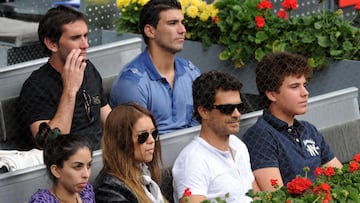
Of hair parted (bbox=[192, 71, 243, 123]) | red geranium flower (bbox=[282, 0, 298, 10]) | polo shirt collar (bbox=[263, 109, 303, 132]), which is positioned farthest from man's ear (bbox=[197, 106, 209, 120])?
red geranium flower (bbox=[282, 0, 298, 10])

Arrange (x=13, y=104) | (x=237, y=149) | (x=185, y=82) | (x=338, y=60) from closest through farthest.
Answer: (x=237, y=149) < (x=13, y=104) < (x=185, y=82) < (x=338, y=60)

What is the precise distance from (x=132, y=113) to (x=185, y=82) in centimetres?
125

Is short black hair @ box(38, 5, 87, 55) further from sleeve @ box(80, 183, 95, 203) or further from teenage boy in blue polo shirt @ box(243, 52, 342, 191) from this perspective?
sleeve @ box(80, 183, 95, 203)

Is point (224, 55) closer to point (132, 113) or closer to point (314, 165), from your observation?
point (314, 165)

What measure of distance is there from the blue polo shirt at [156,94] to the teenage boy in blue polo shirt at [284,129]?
0.47 meters

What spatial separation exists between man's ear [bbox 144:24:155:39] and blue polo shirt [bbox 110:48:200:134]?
0.53 feet

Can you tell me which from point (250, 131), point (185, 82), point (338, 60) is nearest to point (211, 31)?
point (338, 60)

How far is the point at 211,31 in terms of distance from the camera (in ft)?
26.8

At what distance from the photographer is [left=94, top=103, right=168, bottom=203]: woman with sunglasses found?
16.0ft

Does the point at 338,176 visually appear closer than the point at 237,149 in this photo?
Yes

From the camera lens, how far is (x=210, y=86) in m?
5.40

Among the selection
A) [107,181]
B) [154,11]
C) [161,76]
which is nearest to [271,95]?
[161,76]

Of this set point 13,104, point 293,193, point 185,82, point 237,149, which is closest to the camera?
point 293,193

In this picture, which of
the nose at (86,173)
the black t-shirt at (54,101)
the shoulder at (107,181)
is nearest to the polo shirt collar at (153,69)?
the black t-shirt at (54,101)
